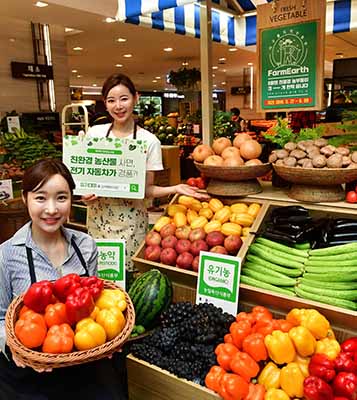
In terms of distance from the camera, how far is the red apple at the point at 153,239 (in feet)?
8.21

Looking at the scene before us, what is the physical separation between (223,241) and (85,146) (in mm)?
977

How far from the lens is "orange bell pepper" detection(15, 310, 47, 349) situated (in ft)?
4.49

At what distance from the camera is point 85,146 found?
245 centimetres

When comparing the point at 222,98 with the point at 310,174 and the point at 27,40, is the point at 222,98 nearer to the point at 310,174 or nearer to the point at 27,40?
the point at 27,40

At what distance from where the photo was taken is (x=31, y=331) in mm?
1367

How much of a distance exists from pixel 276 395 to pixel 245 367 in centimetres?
15

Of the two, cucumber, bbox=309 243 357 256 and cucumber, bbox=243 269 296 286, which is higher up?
cucumber, bbox=309 243 357 256

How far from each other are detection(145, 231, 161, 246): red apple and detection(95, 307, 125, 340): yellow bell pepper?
98 cm

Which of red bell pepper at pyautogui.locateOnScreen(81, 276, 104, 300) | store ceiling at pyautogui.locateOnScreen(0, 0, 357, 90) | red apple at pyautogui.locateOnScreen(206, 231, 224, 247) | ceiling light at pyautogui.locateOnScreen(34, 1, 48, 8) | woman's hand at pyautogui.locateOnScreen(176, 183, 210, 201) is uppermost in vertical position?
store ceiling at pyautogui.locateOnScreen(0, 0, 357, 90)

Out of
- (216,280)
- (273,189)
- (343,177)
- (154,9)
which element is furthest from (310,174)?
(154,9)

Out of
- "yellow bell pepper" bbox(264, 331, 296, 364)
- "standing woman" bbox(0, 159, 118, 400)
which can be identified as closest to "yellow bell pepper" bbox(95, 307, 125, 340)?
"standing woman" bbox(0, 159, 118, 400)

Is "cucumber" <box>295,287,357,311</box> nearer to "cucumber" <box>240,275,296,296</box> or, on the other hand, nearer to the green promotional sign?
"cucumber" <box>240,275,296,296</box>

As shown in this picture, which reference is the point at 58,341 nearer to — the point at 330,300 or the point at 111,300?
the point at 111,300

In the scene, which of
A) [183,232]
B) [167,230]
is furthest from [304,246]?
[167,230]
